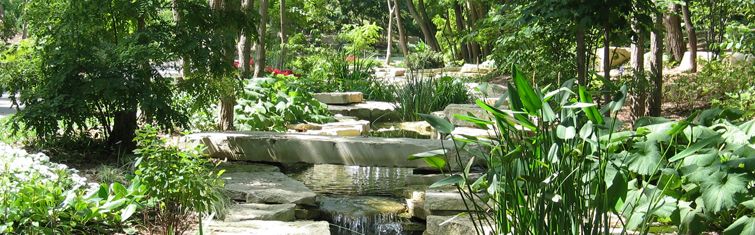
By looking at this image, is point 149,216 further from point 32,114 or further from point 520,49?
point 520,49

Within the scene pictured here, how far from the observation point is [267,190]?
16.6ft

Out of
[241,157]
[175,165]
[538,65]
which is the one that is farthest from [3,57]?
[538,65]

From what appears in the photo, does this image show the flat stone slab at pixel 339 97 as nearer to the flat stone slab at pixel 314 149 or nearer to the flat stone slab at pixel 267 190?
the flat stone slab at pixel 314 149

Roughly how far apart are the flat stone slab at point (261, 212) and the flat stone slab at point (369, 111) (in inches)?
222

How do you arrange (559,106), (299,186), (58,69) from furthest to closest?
(58,69), (299,186), (559,106)

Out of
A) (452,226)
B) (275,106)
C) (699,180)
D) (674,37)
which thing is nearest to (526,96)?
(699,180)

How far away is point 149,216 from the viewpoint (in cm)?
412

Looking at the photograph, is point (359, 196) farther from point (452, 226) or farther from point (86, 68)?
point (86, 68)

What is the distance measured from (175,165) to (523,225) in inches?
76.6

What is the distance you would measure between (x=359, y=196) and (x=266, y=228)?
5.66 ft

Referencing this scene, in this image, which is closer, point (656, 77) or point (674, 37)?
point (656, 77)

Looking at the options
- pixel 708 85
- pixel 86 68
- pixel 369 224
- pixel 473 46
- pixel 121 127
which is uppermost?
pixel 473 46

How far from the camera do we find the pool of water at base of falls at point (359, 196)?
5.06m

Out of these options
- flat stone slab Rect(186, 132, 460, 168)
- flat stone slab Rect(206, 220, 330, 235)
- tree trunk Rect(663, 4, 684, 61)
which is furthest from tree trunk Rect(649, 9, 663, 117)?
flat stone slab Rect(206, 220, 330, 235)
